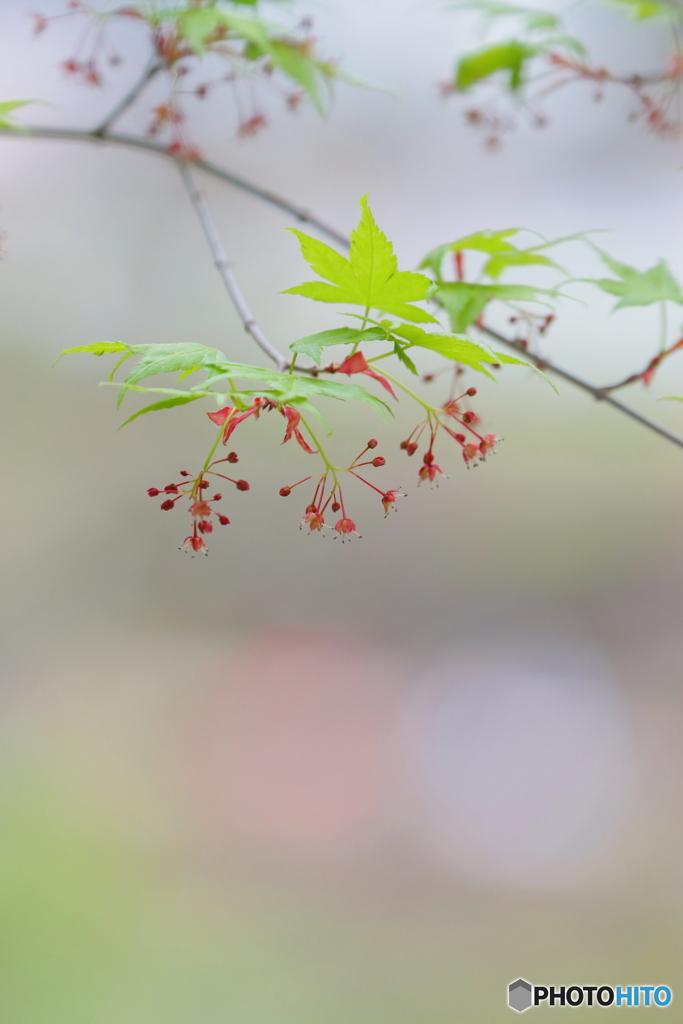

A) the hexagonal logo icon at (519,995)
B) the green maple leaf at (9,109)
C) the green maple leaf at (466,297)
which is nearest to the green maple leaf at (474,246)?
the green maple leaf at (466,297)

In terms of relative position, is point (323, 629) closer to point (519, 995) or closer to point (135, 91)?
point (519, 995)

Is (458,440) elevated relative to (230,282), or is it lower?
lower

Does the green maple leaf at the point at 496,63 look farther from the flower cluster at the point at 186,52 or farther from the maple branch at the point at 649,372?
the maple branch at the point at 649,372

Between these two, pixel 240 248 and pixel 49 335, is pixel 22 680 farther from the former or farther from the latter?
pixel 240 248

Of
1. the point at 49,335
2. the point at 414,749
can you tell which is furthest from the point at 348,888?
the point at 49,335

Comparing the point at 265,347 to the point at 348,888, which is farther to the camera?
the point at 348,888

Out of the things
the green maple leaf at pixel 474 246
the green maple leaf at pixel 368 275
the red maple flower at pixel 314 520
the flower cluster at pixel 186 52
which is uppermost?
the flower cluster at pixel 186 52

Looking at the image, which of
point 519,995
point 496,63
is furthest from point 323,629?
point 496,63
